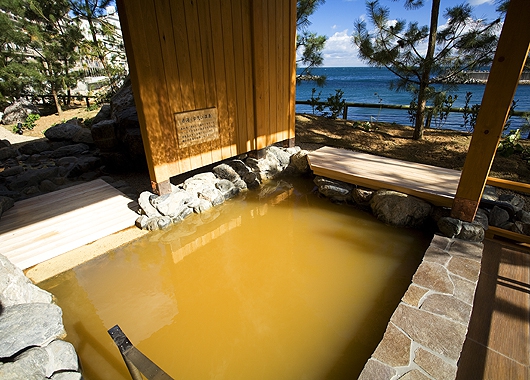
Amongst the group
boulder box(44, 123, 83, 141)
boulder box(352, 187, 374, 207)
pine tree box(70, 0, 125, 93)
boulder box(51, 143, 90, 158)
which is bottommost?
boulder box(352, 187, 374, 207)

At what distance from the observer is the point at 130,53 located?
342 cm

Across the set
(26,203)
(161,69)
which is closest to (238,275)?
(161,69)

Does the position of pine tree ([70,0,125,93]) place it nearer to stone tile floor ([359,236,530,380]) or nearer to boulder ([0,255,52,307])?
boulder ([0,255,52,307])

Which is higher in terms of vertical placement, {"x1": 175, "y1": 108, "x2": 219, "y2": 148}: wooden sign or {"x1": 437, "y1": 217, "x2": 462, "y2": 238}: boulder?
{"x1": 175, "y1": 108, "x2": 219, "y2": 148}: wooden sign

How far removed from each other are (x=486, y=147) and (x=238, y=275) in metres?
2.85

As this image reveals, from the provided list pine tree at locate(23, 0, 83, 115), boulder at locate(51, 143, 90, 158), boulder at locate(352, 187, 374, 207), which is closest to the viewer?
boulder at locate(352, 187, 374, 207)

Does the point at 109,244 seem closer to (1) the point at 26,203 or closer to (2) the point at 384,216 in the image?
(1) the point at 26,203

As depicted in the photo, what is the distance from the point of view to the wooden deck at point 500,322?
190cm

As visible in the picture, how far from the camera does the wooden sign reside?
412 cm

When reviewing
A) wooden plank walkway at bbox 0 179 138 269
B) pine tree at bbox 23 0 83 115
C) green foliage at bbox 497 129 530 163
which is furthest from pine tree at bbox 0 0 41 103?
green foliage at bbox 497 129 530 163

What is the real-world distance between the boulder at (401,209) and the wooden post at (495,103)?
36cm

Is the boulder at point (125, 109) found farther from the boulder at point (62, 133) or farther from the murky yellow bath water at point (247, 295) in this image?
the murky yellow bath water at point (247, 295)

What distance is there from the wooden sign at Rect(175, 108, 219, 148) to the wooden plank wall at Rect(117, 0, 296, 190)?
73 mm

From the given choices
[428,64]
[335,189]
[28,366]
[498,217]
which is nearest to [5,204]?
[28,366]
